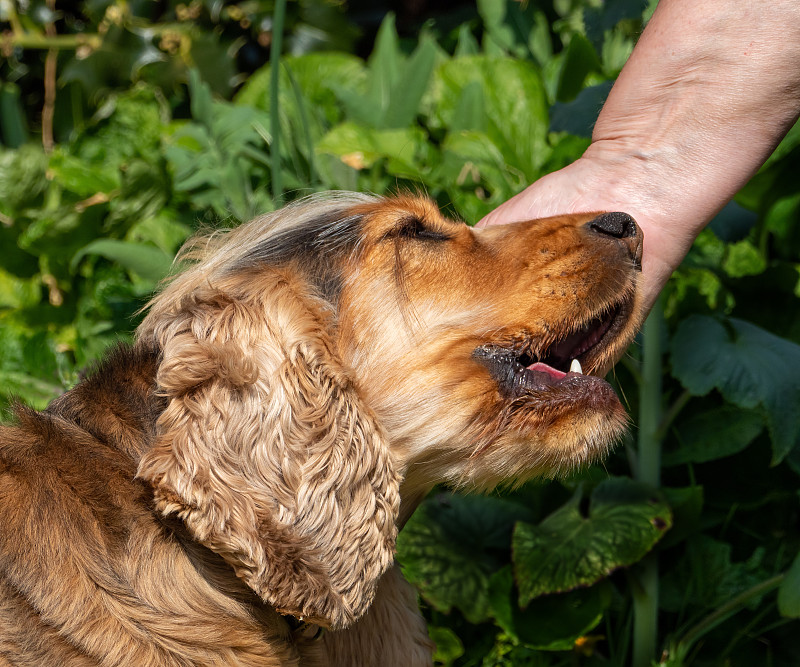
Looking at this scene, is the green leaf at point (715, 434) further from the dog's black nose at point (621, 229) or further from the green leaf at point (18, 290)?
the green leaf at point (18, 290)

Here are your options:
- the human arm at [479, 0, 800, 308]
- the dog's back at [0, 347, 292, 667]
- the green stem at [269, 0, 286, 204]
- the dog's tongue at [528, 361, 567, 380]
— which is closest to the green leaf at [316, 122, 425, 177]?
the green stem at [269, 0, 286, 204]

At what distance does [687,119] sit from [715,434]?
1299mm

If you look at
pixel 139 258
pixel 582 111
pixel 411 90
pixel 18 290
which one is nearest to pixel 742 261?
pixel 582 111

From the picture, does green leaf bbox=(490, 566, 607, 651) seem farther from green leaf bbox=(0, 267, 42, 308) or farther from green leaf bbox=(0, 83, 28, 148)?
green leaf bbox=(0, 83, 28, 148)

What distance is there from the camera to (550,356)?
2.64 m

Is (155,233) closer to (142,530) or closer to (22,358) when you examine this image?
(22,358)

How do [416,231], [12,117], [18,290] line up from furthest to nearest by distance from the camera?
[12,117] → [18,290] → [416,231]

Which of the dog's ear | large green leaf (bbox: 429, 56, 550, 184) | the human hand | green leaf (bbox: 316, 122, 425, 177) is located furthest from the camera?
large green leaf (bbox: 429, 56, 550, 184)

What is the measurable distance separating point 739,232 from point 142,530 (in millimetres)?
2595

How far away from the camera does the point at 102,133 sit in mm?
5406

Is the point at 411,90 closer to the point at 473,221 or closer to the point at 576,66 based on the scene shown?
the point at 576,66

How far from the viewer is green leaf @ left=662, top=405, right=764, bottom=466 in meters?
3.32

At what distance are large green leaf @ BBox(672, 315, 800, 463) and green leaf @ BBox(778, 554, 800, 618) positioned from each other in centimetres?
36

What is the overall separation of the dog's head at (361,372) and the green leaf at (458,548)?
820mm
